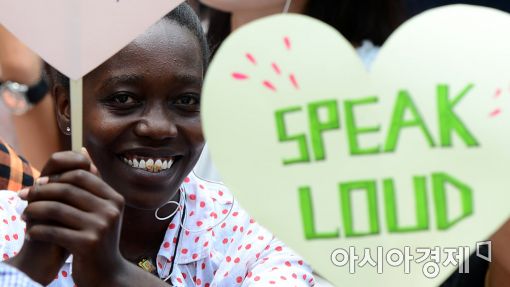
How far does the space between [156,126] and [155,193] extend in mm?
118

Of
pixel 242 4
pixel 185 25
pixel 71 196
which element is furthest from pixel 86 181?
pixel 242 4

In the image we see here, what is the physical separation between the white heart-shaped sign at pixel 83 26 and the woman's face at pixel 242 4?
1.13m

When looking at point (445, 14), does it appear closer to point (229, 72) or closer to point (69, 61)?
point (229, 72)

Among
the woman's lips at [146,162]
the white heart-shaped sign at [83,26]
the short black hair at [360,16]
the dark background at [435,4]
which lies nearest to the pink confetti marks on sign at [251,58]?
the white heart-shaped sign at [83,26]

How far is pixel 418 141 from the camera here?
151 cm

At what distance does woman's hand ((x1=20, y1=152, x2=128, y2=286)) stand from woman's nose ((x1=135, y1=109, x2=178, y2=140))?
26 cm

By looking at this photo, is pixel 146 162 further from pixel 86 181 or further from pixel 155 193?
pixel 86 181

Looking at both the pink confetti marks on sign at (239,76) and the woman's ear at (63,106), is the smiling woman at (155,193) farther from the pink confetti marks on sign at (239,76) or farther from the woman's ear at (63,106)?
the pink confetti marks on sign at (239,76)

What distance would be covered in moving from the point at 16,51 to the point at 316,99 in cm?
186

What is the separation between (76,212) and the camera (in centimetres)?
157

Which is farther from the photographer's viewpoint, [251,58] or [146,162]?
[146,162]

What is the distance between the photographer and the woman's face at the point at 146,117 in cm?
188

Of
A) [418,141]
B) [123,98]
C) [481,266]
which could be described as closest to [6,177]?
[123,98]

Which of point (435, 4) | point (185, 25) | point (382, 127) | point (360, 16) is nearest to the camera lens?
point (382, 127)
